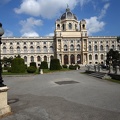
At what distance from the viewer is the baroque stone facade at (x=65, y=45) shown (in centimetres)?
8975

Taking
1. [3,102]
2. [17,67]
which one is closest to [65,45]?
[17,67]

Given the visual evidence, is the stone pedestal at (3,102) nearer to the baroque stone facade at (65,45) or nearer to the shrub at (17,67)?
the shrub at (17,67)

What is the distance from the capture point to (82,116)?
619cm

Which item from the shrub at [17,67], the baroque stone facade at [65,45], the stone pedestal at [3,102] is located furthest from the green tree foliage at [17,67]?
the baroque stone facade at [65,45]

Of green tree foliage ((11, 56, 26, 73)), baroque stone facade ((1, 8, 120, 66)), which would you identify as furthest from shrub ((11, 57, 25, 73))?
baroque stone facade ((1, 8, 120, 66))

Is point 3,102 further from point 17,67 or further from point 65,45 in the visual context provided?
point 65,45

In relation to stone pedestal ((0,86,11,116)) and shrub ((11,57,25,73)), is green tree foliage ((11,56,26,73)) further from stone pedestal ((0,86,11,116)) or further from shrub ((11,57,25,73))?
stone pedestal ((0,86,11,116))

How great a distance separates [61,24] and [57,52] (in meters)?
16.0

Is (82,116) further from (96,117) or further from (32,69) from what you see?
(32,69)

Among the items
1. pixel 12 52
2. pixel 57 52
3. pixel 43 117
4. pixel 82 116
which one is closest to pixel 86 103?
pixel 82 116

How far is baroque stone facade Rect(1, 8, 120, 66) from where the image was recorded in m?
89.8

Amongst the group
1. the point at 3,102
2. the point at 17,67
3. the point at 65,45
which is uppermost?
the point at 65,45

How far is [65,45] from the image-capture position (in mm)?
91125

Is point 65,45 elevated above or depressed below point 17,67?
above
